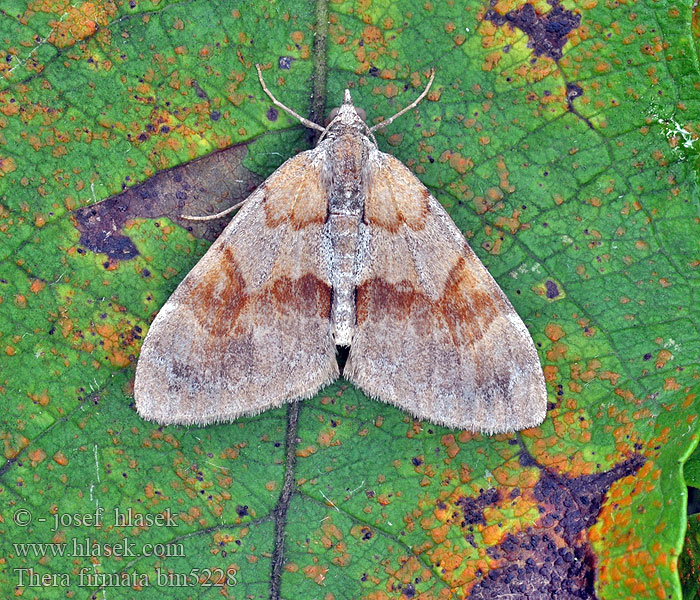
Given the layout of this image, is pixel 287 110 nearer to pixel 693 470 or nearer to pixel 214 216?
pixel 214 216

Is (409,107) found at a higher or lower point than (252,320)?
higher

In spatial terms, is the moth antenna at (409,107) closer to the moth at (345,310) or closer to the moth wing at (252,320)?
the moth at (345,310)

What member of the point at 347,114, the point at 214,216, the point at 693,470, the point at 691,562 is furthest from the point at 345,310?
the point at 691,562

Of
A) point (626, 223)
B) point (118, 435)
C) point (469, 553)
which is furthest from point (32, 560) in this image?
point (626, 223)

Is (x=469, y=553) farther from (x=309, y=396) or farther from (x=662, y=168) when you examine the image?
(x=662, y=168)

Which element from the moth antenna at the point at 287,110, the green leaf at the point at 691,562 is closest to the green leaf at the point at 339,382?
the moth antenna at the point at 287,110
